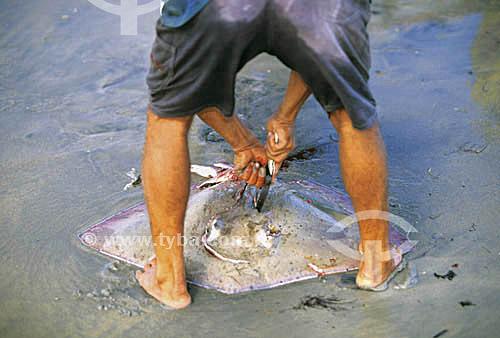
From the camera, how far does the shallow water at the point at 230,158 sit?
5.76 ft

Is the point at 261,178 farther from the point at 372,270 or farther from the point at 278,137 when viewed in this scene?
the point at 372,270

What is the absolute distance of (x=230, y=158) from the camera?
9.25 feet

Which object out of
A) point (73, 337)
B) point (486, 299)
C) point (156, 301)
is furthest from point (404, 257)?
point (73, 337)

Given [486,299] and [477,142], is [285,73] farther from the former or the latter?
[486,299]

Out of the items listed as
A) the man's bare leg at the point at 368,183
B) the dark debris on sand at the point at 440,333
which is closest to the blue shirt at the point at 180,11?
the man's bare leg at the point at 368,183

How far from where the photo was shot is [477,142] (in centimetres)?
275

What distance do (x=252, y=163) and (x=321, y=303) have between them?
736 millimetres

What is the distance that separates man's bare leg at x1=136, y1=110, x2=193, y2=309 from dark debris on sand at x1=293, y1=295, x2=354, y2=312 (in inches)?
17.3

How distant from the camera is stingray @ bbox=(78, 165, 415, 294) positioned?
1.96 metres

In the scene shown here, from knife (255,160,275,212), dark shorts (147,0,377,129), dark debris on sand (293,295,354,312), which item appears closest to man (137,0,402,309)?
dark shorts (147,0,377,129)

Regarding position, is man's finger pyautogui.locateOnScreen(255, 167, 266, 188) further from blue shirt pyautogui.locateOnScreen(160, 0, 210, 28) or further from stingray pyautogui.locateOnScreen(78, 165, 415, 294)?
blue shirt pyautogui.locateOnScreen(160, 0, 210, 28)

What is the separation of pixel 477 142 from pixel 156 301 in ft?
6.62

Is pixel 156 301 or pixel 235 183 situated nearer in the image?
pixel 156 301

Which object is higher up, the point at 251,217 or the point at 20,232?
the point at 251,217
